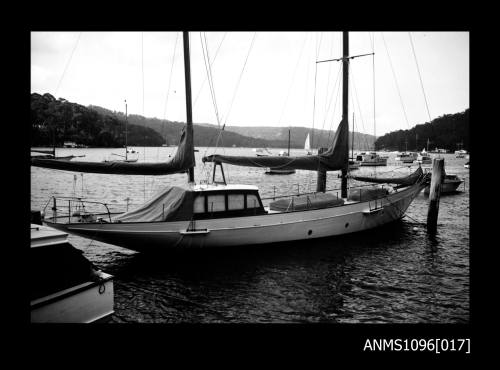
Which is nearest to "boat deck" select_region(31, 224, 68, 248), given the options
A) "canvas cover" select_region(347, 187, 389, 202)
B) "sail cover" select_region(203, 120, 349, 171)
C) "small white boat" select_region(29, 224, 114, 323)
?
"small white boat" select_region(29, 224, 114, 323)

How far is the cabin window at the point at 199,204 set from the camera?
14.3 meters

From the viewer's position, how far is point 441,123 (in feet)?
535

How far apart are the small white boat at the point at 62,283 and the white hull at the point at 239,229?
631 centimetres

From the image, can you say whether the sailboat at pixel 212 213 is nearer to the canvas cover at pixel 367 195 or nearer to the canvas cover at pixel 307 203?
the canvas cover at pixel 307 203

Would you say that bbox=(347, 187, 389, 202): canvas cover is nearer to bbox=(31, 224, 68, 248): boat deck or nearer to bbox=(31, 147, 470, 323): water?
bbox=(31, 147, 470, 323): water

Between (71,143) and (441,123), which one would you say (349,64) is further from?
(441,123)

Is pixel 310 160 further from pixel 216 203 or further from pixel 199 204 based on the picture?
pixel 199 204

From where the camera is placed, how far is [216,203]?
1463 cm

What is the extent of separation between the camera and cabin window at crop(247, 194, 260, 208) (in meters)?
15.3

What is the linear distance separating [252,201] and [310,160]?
386 cm

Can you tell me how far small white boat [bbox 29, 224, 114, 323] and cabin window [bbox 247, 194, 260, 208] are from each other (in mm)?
8701

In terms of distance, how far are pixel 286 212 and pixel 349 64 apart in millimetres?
9287

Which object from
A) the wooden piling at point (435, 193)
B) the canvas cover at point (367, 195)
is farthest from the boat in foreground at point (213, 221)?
the wooden piling at point (435, 193)
